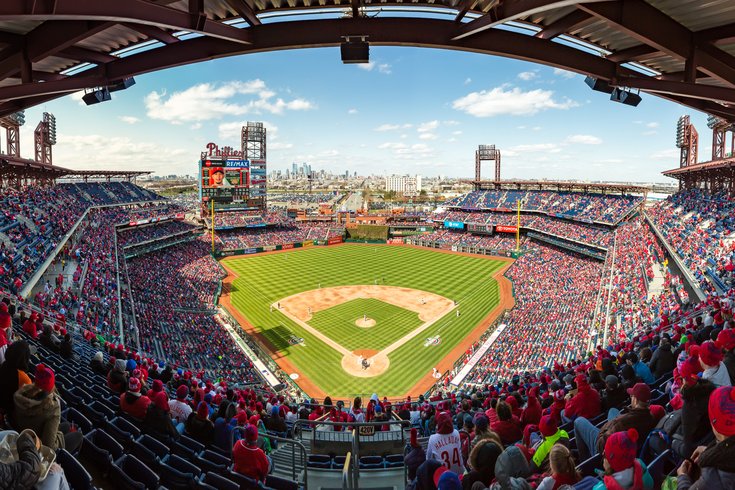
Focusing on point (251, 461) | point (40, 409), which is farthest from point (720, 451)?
point (40, 409)

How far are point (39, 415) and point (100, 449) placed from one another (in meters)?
1.21

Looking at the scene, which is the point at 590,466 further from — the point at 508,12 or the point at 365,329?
the point at 365,329

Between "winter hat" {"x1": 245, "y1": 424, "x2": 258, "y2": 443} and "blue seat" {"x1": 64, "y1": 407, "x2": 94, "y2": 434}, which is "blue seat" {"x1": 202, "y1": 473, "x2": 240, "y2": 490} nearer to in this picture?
"winter hat" {"x1": 245, "y1": 424, "x2": 258, "y2": 443}

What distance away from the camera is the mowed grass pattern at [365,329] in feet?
88.1

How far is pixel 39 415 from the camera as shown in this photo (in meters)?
3.70

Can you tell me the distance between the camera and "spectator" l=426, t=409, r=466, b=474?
15.1 ft

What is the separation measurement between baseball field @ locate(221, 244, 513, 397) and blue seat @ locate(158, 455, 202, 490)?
16207 millimetres

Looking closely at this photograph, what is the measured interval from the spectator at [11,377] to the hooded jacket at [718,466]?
6.26 meters

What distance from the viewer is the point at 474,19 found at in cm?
627

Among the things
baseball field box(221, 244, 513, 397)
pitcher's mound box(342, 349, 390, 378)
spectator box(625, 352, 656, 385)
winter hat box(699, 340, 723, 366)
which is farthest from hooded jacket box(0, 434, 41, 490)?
pitcher's mound box(342, 349, 390, 378)

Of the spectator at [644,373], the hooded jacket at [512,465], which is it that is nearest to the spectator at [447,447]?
the hooded jacket at [512,465]

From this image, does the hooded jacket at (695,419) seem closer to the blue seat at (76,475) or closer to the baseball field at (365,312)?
the blue seat at (76,475)

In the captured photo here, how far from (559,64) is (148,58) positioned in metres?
7.72

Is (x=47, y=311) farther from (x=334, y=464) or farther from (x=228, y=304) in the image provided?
(x=228, y=304)
